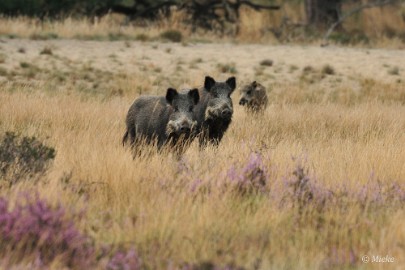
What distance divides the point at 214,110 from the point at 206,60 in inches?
488

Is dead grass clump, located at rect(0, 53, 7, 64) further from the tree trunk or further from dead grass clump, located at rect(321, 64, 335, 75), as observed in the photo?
the tree trunk

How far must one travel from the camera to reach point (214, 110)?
9984 millimetres

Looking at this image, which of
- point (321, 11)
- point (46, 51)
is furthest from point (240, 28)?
point (46, 51)

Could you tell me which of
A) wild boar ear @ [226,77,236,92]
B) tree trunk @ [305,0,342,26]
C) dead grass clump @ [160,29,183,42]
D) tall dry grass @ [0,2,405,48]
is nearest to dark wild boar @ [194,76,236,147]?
wild boar ear @ [226,77,236,92]

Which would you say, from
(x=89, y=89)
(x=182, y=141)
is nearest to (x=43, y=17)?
(x=89, y=89)

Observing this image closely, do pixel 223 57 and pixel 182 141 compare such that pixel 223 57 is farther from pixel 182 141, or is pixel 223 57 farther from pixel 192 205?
pixel 192 205

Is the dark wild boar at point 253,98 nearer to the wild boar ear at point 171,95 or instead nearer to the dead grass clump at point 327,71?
the wild boar ear at point 171,95

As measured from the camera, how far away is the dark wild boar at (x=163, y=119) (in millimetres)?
8828

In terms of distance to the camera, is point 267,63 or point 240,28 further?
point 240,28

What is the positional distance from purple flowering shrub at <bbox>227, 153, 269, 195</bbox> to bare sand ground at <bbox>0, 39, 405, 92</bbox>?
10.2 metres

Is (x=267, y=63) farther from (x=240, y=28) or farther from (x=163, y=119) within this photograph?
(x=163, y=119)

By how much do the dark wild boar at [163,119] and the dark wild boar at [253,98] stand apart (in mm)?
4161

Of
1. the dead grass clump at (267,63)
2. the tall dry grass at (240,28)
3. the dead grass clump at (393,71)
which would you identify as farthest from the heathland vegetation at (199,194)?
the tall dry grass at (240,28)

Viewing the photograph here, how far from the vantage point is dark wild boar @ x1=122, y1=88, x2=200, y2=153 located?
8.83 metres
